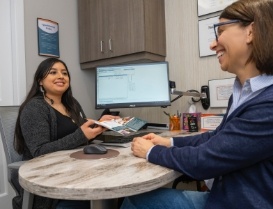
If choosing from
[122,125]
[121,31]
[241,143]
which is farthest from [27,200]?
[121,31]

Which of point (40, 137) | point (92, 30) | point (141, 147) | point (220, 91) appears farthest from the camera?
point (92, 30)

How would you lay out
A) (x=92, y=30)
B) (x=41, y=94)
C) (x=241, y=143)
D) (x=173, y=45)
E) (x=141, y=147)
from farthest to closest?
(x=92, y=30), (x=173, y=45), (x=41, y=94), (x=141, y=147), (x=241, y=143)

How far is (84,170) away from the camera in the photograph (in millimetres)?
765

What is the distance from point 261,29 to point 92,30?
5.72 feet

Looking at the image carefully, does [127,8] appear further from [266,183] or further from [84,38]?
[266,183]

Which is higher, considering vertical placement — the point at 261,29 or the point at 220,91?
the point at 261,29

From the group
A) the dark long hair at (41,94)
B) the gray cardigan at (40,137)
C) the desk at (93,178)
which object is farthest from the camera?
the dark long hair at (41,94)

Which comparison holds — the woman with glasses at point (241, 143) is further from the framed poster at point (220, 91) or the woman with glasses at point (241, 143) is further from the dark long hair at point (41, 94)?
the framed poster at point (220, 91)

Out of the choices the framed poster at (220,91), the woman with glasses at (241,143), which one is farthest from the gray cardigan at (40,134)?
the framed poster at (220,91)

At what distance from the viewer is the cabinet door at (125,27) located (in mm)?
1884

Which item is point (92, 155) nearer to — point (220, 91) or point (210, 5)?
point (220, 91)

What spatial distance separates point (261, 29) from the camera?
69 cm

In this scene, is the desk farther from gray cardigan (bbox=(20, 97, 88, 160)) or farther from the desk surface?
gray cardigan (bbox=(20, 97, 88, 160))

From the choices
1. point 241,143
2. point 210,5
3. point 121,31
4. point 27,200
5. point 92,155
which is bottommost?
point 27,200
